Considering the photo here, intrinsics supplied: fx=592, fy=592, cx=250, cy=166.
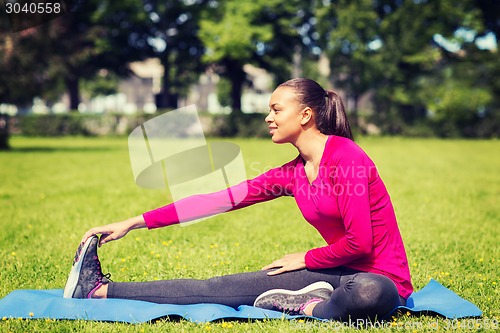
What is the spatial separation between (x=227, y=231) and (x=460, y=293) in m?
3.69

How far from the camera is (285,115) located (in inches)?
159

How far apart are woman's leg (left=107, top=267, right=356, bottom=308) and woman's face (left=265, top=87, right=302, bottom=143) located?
1014 mm

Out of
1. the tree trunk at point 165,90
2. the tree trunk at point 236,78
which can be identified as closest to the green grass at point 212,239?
the tree trunk at point 236,78

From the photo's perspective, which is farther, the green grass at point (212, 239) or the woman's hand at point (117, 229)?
the green grass at point (212, 239)

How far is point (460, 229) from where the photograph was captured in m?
8.38

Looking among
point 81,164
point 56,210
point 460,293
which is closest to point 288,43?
point 81,164

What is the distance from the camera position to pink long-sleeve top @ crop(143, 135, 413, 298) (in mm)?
3809

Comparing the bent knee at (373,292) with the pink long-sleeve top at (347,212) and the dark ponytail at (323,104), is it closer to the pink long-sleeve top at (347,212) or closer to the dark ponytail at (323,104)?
the pink long-sleeve top at (347,212)

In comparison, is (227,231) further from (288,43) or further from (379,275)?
(288,43)

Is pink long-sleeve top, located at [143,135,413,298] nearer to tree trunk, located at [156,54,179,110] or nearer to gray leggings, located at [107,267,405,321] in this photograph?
gray leggings, located at [107,267,405,321]

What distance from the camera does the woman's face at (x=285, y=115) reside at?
158 inches

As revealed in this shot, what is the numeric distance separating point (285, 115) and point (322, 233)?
89 centimetres

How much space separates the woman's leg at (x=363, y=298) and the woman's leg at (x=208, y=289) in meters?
0.36

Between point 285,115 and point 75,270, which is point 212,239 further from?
point 285,115
